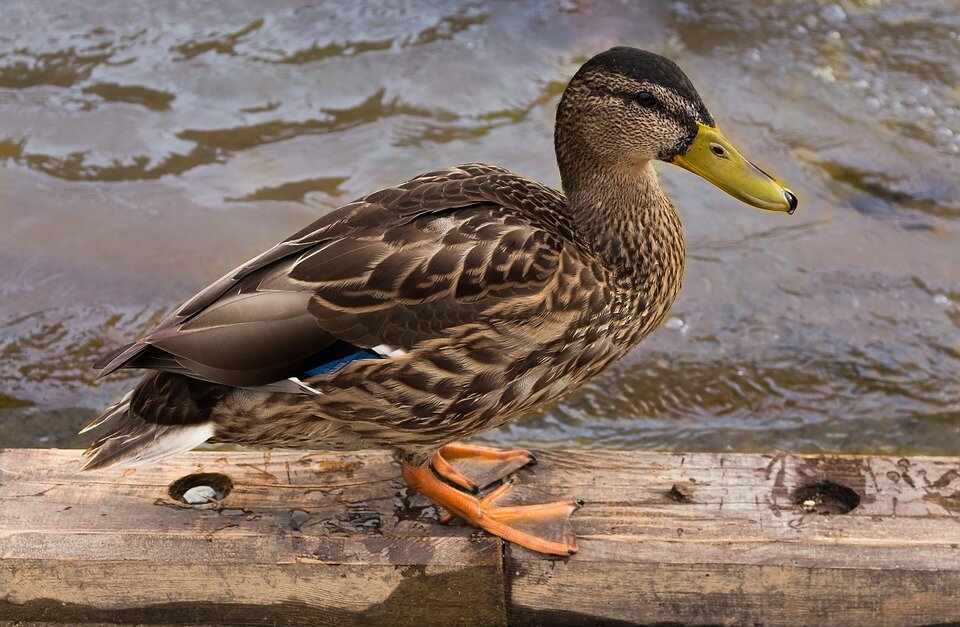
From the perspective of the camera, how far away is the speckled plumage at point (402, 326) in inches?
104

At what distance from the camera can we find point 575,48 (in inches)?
253

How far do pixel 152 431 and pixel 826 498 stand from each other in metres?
1.65

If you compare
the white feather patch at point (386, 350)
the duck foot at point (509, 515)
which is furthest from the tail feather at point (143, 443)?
the duck foot at point (509, 515)

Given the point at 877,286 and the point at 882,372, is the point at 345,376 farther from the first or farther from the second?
the point at 877,286

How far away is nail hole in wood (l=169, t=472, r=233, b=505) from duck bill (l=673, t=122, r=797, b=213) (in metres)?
1.50

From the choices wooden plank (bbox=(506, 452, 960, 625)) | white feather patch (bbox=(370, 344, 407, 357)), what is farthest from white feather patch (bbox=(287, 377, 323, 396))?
wooden plank (bbox=(506, 452, 960, 625))

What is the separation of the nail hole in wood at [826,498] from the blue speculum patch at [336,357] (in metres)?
1.10

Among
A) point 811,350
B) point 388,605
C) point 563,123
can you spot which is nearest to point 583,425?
point 811,350

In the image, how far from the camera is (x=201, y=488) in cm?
288

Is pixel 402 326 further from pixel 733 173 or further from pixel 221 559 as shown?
pixel 733 173

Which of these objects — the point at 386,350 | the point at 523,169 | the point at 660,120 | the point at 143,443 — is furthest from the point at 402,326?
the point at 523,169

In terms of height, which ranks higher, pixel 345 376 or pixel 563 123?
pixel 563 123

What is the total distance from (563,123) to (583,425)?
1306 millimetres

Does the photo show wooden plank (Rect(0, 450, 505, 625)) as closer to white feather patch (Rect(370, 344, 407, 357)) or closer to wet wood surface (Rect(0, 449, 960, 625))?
wet wood surface (Rect(0, 449, 960, 625))
